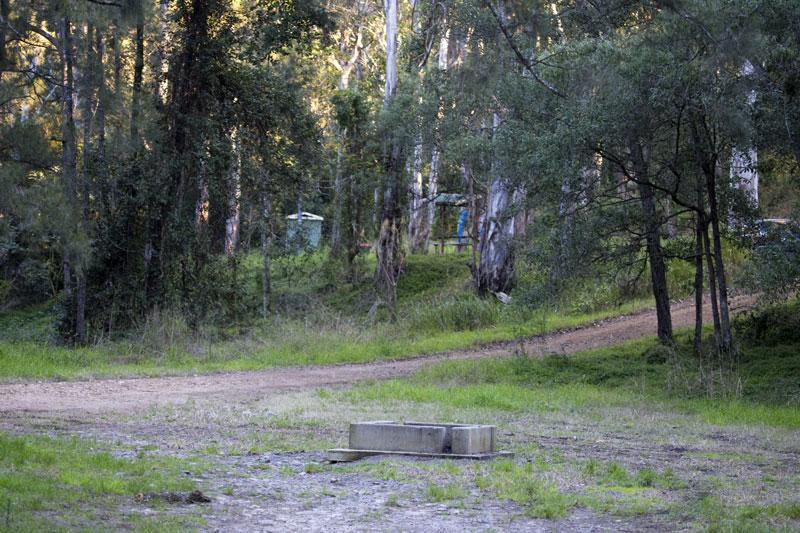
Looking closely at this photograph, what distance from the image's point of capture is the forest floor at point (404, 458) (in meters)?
6.79

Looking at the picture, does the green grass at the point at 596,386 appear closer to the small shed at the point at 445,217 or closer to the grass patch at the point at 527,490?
the grass patch at the point at 527,490

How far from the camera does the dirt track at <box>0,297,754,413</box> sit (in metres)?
13.8

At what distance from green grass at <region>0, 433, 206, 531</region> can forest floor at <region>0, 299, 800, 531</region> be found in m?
0.02

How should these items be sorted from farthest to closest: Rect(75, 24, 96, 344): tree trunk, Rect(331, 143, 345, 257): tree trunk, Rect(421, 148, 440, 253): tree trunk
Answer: Rect(421, 148, 440, 253): tree trunk → Rect(331, 143, 345, 257): tree trunk → Rect(75, 24, 96, 344): tree trunk

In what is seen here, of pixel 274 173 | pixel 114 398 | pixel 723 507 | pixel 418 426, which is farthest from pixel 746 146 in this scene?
pixel 274 173

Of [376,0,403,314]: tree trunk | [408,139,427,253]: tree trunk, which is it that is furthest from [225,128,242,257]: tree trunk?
[408,139,427,253]: tree trunk

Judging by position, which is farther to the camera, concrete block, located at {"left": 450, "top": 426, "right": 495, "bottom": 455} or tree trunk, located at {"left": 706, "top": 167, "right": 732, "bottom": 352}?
tree trunk, located at {"left": 706, "top": 167, "right": 732, "bottom": 352}

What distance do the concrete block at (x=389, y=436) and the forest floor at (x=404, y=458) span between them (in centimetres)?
31

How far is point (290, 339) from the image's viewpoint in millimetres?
21375

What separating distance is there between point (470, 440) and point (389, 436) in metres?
0.78

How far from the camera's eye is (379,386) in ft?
53.2

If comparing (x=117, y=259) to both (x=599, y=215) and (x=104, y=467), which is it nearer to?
(x=599, y=215)

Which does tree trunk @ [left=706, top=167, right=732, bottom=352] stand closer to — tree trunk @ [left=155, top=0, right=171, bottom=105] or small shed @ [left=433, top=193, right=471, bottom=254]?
tree trunk @ [left=155, top=0, right=171, bottom=105]

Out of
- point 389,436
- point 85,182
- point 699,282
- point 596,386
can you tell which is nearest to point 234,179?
point 85,182
